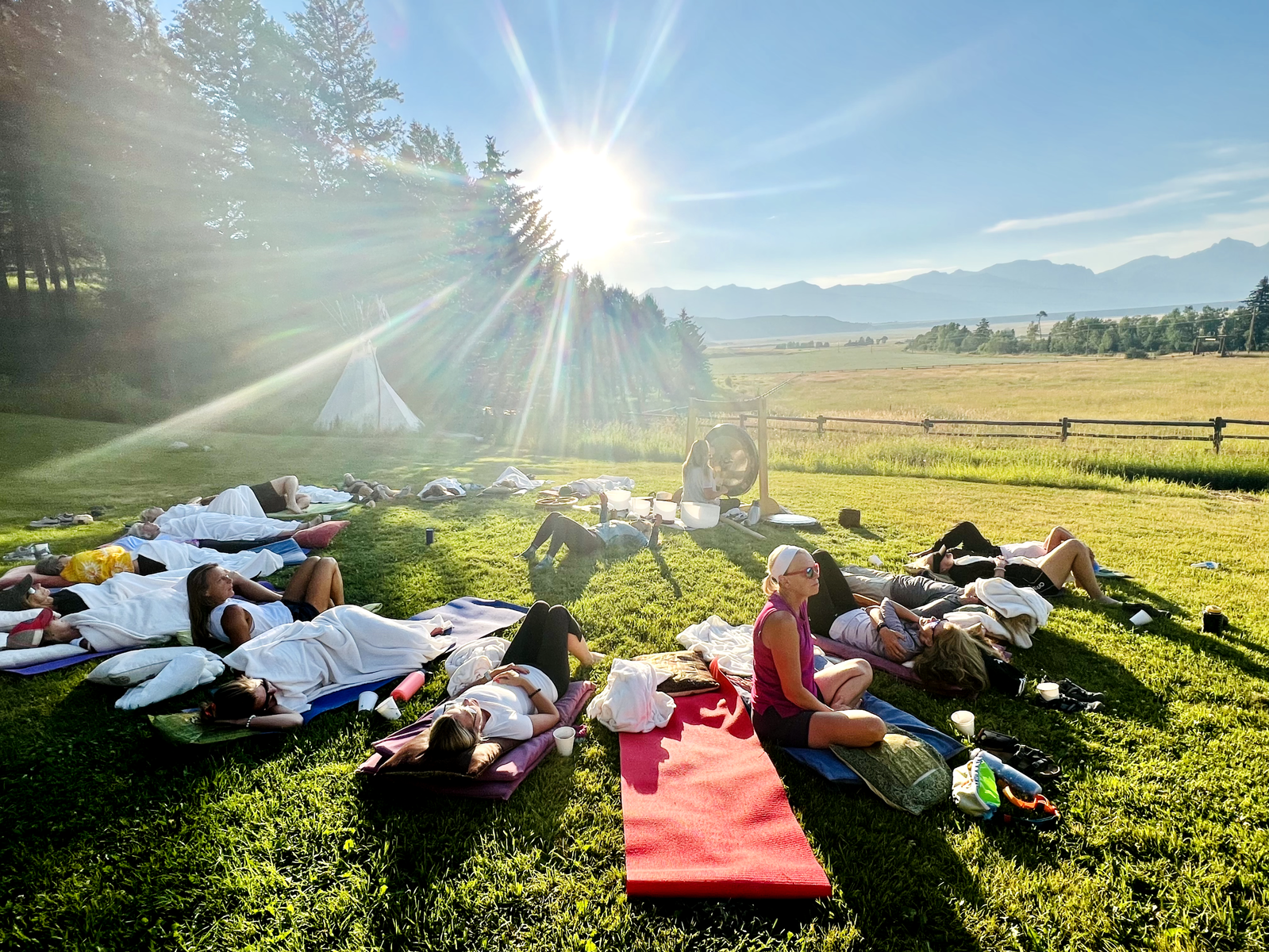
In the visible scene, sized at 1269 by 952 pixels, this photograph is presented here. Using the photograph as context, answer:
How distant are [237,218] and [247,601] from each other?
30.3 metres

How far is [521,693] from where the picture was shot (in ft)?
14.5

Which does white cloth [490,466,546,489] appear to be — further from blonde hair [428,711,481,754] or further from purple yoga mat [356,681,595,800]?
blonde hair [428,711,481,754]

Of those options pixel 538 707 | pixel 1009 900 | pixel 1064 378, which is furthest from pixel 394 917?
pixel 1064 378

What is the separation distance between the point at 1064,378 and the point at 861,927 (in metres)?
66.4

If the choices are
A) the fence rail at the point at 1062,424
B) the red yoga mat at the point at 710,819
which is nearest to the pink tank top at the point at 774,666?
the red yoga mat at the point at 710,819

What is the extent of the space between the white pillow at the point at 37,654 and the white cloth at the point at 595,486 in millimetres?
7716

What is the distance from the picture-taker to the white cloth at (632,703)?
4414 mm

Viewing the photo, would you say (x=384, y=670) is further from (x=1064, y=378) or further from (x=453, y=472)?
(x=1064, y=378)

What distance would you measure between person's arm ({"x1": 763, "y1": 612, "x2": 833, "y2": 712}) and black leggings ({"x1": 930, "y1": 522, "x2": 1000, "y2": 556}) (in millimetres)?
4129

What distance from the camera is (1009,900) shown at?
296 centimetres

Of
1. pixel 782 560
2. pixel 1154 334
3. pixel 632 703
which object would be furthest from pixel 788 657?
pixel 1154 334

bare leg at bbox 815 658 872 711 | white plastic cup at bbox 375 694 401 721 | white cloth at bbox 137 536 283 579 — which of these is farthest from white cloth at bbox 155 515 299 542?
bare leg at bbox 815 658 872 711

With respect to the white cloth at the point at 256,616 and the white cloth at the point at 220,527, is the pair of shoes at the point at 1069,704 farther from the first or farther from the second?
the white cloth at the point at 220,527

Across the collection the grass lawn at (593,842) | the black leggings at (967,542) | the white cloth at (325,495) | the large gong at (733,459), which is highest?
the large gong at (733,459)
